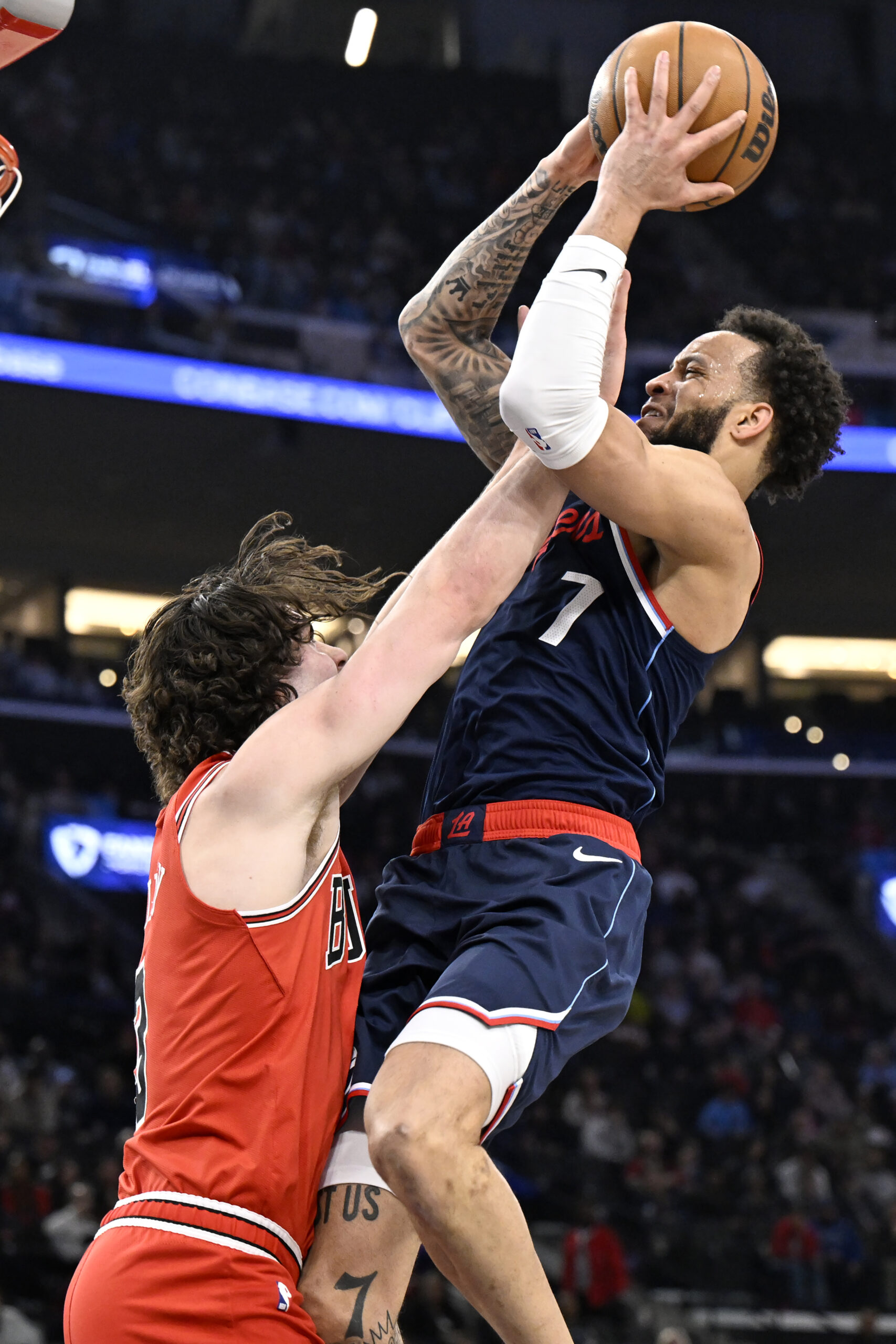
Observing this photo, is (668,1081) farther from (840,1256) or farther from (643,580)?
(643,580)

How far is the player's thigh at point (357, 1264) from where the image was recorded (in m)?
2.62

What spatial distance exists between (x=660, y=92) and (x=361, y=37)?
21.4m

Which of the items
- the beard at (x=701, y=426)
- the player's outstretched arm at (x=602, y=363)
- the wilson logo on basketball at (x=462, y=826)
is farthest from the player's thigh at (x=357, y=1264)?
the beard at (x=701, y=426)

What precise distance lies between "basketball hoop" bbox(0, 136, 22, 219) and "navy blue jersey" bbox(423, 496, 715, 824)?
5.00 ft

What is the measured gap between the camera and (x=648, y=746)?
3.29m

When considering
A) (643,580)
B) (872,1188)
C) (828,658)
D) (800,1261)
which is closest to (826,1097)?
(872,1188)

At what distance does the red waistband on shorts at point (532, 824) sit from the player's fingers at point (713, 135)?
142 centimetres

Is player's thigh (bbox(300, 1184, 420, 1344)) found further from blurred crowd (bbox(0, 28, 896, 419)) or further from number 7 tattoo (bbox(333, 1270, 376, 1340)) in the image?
blurred crowd (bbox(0, 28, 896, 419))

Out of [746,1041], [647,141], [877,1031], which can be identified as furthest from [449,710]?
[877,1031]

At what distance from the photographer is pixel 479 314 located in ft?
12.6

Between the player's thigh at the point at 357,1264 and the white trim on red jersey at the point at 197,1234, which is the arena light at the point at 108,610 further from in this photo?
the white trim on red jersey at the point at 197,1234

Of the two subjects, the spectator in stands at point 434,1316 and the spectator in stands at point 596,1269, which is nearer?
the spectator in stands at point 434,1316

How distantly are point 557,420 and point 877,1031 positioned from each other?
13.9 metres

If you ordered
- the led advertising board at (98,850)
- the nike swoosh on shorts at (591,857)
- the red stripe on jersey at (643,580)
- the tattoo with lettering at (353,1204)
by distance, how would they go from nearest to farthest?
the tattoo with lettering at (353,1204)
the nike swoosh on shorts at (591,857)
the red stripe on jersey at (643,580)
the led advertising board at (98,850)
